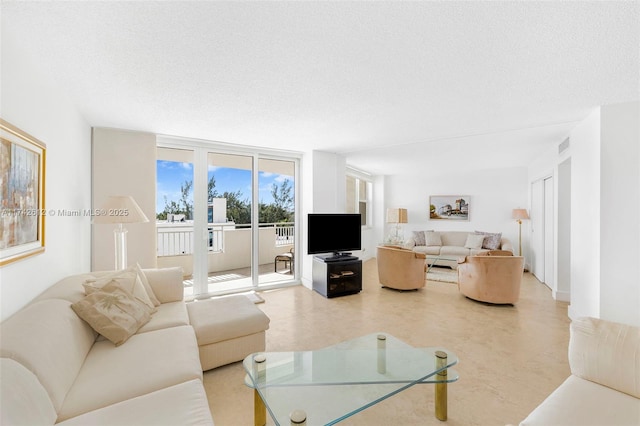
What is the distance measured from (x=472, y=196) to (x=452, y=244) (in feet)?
4.48

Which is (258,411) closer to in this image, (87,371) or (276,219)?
(87,371)

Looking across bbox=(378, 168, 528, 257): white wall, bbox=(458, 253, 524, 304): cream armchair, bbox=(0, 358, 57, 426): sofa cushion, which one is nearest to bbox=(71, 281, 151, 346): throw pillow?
bbox=(0, 358, 57, 426): sofa cushion

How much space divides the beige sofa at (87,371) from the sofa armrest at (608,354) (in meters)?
2.06

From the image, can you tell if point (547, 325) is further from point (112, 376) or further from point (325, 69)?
point (112, 376)

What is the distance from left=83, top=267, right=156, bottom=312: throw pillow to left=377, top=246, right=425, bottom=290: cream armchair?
11.4 ft

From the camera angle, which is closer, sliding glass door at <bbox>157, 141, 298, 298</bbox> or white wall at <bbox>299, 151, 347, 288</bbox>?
sliding glass door at <bbox>157, 141, 298, 298</bbox>

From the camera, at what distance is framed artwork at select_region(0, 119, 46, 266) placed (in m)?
1.54

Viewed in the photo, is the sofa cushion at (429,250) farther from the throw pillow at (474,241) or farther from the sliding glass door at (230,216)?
the sliding glass door at (230,216)

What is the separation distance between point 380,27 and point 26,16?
1930 mm

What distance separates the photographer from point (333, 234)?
4746 mm

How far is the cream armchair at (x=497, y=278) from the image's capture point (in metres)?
3.89

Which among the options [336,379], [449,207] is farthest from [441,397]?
[449,207]

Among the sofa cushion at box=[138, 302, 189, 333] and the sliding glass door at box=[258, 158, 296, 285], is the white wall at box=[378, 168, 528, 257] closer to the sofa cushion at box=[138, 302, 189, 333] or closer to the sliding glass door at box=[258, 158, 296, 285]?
the sliding glass door at box=[258, 158, 296, 285]

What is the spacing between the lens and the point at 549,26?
1.56 meters
